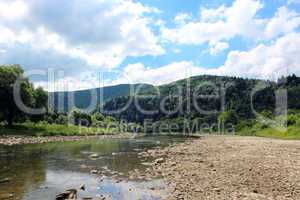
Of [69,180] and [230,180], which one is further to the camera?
[69,180]

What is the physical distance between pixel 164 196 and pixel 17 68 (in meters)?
77.4

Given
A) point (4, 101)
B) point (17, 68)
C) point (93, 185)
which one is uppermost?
point (17, 68)

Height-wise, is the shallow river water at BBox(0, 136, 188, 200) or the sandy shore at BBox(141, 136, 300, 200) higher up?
the sandy shore at BBox(141, 136, 300, 200)

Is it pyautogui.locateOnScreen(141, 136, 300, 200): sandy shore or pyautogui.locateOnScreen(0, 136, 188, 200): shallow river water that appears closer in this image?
pyautogui.locateOnScreen(141, 136, 300, 200): sandy shore

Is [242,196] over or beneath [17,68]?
beneath

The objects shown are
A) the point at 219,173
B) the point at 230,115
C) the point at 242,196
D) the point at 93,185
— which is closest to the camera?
the point at 242,196

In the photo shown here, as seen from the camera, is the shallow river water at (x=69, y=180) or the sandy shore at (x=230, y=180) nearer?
the sandy shore at (x=230, y=180)

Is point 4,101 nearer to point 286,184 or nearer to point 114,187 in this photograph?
point 114,187

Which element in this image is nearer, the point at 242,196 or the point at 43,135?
the point at 242,196

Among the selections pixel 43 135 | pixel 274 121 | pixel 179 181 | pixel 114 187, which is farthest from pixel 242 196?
pixel 274 121

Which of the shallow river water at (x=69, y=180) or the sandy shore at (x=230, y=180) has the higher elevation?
the sandy shore at (x=230, y=180)

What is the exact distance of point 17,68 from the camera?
293ft

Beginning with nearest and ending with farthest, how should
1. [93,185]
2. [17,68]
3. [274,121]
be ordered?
[93,185], [17,68], [274,121]

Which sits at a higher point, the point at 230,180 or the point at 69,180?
the point at 230,180
